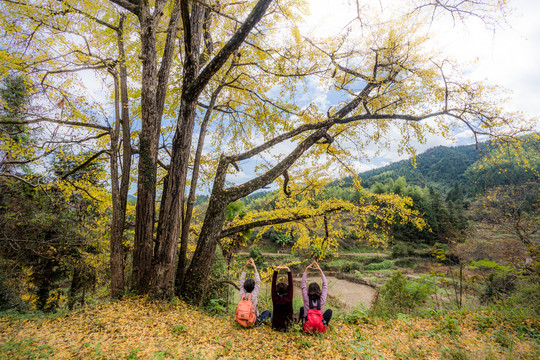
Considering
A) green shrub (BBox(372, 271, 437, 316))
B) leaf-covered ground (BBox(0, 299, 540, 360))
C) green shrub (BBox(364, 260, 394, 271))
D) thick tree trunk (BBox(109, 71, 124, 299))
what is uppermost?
thick tree trunk (BBox(109, 71, 124, 299))

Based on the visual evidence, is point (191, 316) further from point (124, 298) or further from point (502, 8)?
point (502, 8)

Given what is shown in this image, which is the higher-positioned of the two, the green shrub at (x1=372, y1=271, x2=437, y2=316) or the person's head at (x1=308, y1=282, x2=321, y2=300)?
the person's head at (x1=308, y1=282, x2=321, y2=300)

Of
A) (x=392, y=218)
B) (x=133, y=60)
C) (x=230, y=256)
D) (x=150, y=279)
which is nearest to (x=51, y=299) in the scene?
(x=230, y=256)

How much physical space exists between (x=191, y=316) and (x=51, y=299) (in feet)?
35.2

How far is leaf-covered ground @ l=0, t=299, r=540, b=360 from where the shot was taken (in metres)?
2.78

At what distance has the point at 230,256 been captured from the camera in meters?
8.51

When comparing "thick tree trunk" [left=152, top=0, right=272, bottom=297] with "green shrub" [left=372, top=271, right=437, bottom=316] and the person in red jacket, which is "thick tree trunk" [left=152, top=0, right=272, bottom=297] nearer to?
the person in red jacket

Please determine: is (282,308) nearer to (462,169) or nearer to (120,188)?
(120,188)

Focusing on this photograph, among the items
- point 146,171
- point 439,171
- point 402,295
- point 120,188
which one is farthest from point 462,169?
point 120,188

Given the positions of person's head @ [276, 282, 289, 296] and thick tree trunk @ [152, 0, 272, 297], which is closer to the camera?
person's head @ [276, 282, 289, 296]

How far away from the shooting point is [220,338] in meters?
3.58

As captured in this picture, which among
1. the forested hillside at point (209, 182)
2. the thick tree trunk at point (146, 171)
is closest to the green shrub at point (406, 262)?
the forested hillside at point (209, 182)

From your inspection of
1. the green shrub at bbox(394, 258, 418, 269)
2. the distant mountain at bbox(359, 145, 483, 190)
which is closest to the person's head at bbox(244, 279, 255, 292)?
the green shrub at bbox(394, 258, 418, 269)

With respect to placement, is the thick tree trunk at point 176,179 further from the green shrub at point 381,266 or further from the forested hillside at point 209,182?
the green shrub at point 381,266
